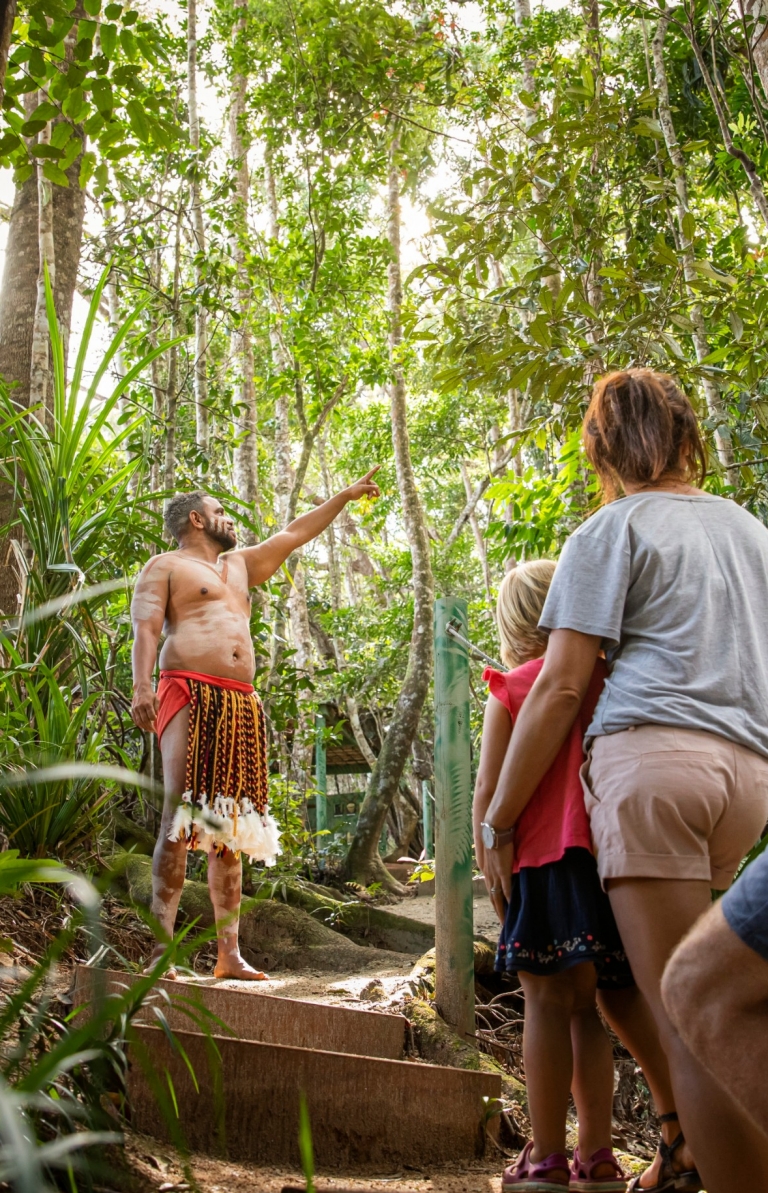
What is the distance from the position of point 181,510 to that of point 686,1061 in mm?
3032

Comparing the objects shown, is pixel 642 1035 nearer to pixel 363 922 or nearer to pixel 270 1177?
pixel 270 1177

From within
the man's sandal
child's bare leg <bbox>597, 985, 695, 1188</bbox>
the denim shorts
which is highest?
the denim shorts

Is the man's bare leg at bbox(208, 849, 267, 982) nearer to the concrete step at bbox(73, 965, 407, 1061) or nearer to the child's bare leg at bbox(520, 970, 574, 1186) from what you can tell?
the concrete step at bbox(73, 965, 407, 1061)

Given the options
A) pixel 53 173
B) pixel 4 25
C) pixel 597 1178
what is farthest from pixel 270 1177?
pixel 53 173

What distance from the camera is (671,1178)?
5.63ft

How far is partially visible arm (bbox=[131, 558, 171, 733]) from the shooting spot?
139 inches

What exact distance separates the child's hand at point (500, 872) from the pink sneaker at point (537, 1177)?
1.47 ft

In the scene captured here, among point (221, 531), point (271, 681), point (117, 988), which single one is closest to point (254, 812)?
point (221, 531)

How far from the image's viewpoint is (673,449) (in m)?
2.04

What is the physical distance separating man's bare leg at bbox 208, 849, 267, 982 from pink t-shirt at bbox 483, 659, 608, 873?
6.27 ft

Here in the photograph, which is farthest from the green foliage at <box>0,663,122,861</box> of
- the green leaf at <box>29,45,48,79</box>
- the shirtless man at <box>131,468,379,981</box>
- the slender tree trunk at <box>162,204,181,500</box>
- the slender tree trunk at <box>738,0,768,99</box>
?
the slender tree trunk at <box>738,0,768,99</box>

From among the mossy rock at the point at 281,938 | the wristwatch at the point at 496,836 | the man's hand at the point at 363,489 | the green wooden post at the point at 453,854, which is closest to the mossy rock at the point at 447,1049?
the green wooden post at the point at 453,854

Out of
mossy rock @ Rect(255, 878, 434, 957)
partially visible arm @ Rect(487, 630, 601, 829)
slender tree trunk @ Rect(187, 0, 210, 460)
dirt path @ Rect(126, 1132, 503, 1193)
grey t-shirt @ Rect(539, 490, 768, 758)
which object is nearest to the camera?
dirt path @ Rect(126, 1132, 503, 1193)

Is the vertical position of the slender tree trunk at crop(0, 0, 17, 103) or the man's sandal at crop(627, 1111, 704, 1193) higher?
the slender tree trunk at crop(0, 0, 17, 103)
